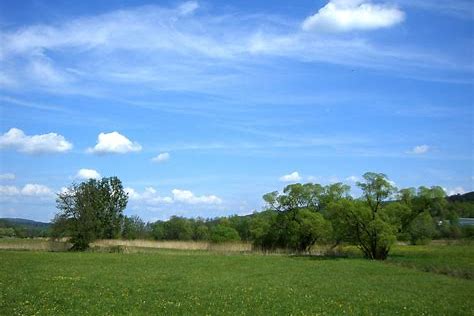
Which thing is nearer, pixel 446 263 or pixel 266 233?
pixel 446 263

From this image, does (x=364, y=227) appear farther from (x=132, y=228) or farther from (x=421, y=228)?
(x=132, y=228)

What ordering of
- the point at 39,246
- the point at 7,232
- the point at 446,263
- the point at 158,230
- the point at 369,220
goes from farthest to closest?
the point at 158,230, the point at 7,232, the point at 39,246, the point at 369,220, the point at 446,263

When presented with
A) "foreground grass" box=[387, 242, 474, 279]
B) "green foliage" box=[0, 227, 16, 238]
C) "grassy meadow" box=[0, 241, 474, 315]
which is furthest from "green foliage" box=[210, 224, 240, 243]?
"grassy meadow" box=[0, 241, 474, 315]

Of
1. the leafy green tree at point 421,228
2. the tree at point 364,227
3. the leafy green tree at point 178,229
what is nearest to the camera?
the tree at point 364,227

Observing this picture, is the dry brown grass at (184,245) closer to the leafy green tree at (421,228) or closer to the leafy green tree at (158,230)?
the leafy green tree at (421,228)

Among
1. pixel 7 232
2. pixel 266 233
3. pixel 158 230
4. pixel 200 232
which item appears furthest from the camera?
pixel 158 230

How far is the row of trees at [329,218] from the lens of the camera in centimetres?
6409

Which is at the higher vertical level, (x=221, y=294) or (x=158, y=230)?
(x=158, y=230)

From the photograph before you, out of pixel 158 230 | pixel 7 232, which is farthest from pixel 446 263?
pixel 7 232

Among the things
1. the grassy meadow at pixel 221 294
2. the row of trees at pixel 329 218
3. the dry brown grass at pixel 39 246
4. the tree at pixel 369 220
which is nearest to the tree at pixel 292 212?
the row of trees at pixel 329 218

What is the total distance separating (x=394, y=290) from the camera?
93.2 feet

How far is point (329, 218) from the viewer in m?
71.9

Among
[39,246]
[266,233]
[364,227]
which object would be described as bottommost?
[39,246]

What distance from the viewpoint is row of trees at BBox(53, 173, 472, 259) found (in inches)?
2523
